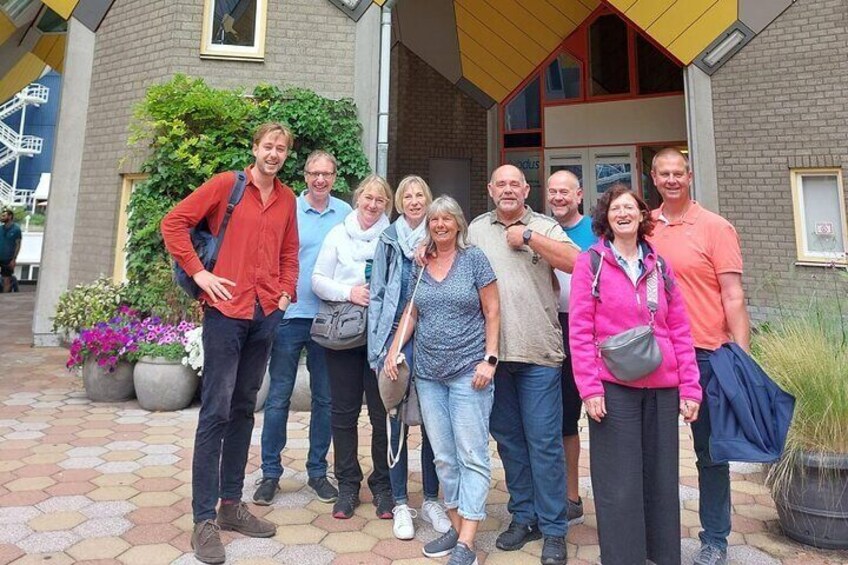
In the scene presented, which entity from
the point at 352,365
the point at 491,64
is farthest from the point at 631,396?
the point at 491,64

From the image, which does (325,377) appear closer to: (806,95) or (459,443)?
(459,443)

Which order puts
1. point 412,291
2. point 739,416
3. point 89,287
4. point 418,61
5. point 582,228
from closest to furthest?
point 739,416
point 412,291
point 582,228
point 89,287
point 418,61

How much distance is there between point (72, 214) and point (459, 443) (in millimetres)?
7641

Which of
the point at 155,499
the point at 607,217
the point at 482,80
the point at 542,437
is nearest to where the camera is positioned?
the point at 607,217

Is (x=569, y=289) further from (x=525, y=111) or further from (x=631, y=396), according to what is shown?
(x=525, y=111)

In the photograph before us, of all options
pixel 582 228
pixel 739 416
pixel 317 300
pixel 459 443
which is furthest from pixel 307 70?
pixel 739 416

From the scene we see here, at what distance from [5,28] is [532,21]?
1027cm

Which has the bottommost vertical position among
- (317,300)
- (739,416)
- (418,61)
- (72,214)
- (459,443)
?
(459,443)

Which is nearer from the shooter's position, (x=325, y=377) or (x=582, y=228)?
(x=582, y=228)

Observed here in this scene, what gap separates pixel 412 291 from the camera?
2.70m

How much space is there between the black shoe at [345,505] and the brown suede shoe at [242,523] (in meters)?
0.36

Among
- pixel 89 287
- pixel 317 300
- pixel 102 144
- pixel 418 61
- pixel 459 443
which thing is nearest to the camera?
pixel 459 443

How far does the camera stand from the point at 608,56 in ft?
38.7

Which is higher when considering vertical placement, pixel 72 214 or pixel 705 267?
pixel 72 214
